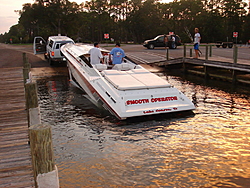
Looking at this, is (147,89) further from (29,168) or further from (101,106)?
(29,168)

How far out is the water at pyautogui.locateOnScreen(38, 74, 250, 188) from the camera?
4.90 metres

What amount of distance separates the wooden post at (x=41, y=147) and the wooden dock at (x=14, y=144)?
1.19 m

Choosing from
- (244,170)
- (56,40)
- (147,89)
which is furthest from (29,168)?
(56,40)

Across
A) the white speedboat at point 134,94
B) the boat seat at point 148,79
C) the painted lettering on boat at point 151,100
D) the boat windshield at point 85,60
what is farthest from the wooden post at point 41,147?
the boat windshield at point 85,60

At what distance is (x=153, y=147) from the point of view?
6.19m

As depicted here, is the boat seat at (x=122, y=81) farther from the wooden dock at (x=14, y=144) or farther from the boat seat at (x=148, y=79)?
the wooden dock at (x=14, y=144)

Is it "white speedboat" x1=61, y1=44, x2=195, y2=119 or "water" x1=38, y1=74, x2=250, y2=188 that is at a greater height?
"white speedboat" x1=61, y1=44, x2=195, y2=119

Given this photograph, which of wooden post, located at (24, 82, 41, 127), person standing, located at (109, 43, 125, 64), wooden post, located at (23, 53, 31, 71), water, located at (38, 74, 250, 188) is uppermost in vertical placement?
person standing, located at (109, 43, 125, 64)

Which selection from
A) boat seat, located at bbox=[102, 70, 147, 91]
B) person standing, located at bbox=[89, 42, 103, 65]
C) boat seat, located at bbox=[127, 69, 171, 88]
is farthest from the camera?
person standing, located at bbox=[89, 42, 103, 65]

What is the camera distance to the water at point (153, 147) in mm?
4898

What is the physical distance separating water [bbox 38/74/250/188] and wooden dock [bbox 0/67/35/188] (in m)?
0.67

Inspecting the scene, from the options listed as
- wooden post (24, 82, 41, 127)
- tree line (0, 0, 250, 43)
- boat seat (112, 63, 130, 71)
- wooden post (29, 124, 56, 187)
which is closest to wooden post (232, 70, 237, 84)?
boat seat (112, 63, 130, 71)

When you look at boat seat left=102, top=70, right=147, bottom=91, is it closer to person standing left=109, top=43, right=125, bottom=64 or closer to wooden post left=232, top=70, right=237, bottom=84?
person standing left=109, top=43, right=125, bottom=64

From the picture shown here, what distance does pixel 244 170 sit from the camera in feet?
16.8
